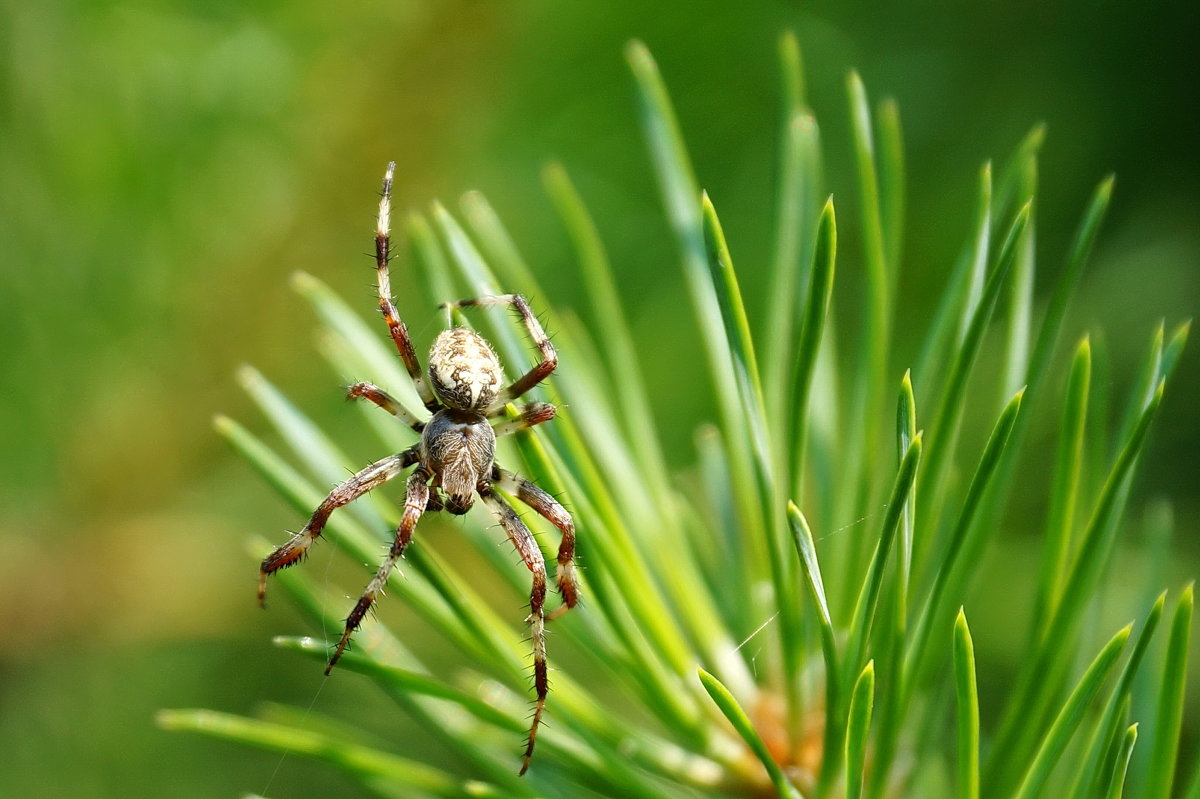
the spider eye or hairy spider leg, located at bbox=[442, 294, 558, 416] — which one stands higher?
hairy spider leg, located at bbox=[442, 294, 558, 416]

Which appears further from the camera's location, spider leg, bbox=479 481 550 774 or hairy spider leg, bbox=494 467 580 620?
hairy spider leg, bbox=494 467 580 620

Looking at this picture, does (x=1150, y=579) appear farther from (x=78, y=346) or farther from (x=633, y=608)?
(x=78, y=346)

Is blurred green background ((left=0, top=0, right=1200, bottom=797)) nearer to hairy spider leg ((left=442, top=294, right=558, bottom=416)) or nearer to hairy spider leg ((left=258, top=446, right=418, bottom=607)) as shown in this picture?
hairy spider leg ((left=258, top=446, right=418, bottom=607))

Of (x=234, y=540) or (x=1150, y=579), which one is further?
(x=234, y=540)

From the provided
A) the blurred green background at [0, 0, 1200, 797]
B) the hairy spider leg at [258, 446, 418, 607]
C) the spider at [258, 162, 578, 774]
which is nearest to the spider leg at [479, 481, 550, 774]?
the spider at [258, 162, 578, 774]

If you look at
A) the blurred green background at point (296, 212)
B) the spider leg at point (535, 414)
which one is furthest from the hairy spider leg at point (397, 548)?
the blurred green background at point (296, 212)

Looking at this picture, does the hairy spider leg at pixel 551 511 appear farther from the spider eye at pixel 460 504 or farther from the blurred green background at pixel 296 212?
the blurred green background at pixel 296 212

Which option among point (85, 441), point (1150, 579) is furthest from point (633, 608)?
point (85, 441)
